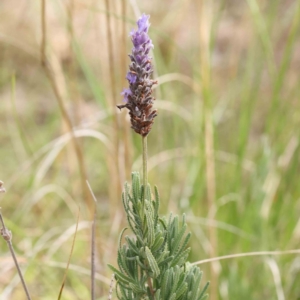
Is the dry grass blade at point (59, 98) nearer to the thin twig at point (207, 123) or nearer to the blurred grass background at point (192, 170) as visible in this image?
the blurred grass background at point (192, 170)

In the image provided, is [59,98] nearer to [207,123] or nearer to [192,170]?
[207,123]

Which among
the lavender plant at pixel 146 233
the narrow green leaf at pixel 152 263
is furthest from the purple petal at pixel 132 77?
the narrow green leaf at pixel 152 263

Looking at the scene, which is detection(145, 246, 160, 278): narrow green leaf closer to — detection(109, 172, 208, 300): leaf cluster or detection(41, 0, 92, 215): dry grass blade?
detection(109, 172, 208, 300): leaf cluster

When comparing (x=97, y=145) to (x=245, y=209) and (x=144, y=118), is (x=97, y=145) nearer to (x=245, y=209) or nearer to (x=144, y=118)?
(x=245, y=209)

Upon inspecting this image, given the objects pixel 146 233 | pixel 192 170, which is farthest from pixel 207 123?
pixel 146 233

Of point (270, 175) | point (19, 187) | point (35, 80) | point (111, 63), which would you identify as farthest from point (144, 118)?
point (35, 80)

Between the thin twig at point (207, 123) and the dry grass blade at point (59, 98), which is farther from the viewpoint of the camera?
the thin twig at point (207, 123)
